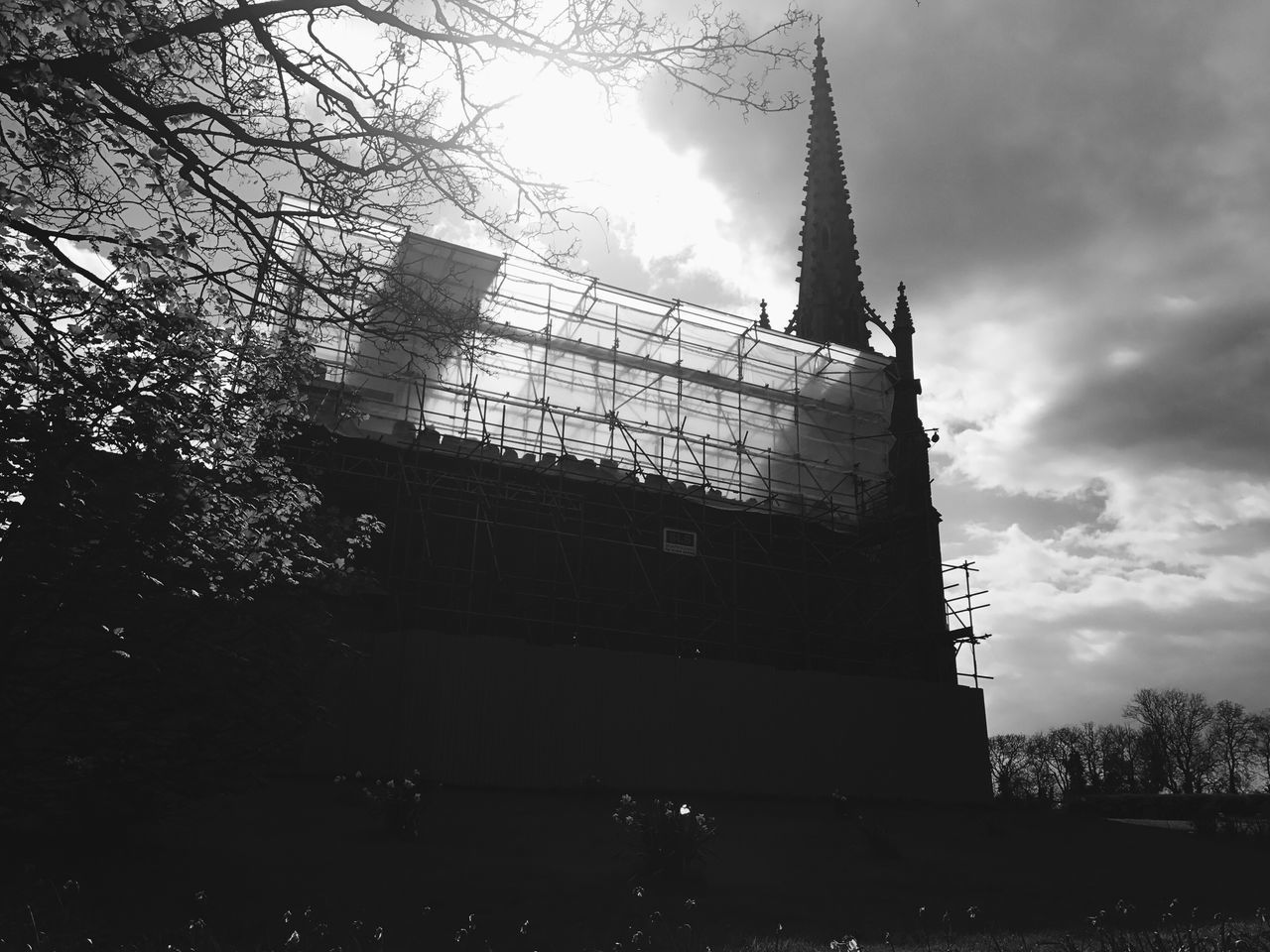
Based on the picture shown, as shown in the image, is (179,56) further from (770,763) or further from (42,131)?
(770,763)

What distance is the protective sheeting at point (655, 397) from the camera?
80.5ft

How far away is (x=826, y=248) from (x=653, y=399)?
19814 mm

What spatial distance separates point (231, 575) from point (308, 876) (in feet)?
11.9

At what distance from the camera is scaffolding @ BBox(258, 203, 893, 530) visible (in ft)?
80.0

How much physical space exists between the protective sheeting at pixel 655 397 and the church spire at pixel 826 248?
374 inches

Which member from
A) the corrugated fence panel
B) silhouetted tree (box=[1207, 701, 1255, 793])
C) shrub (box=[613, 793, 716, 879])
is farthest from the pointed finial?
silhouetted tree (box=[1207, 701, 1255, 793])

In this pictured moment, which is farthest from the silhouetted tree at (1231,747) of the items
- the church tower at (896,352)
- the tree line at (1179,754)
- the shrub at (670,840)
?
the shrub at (670,840)

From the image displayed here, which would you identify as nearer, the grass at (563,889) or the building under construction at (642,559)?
the grass at (563,889)

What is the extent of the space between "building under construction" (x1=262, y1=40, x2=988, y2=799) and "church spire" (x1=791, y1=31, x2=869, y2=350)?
9241mm

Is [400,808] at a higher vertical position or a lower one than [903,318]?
lower

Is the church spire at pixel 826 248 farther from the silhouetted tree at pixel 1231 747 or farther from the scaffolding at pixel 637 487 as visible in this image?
the silhouetted tree at pixel 1231 747

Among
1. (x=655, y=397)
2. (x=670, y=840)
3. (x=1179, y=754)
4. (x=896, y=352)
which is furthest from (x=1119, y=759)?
(x=670, y=840)

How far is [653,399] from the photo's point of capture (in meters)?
28.2

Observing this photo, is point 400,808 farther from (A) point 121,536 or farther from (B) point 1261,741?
(B) point 1261,741
